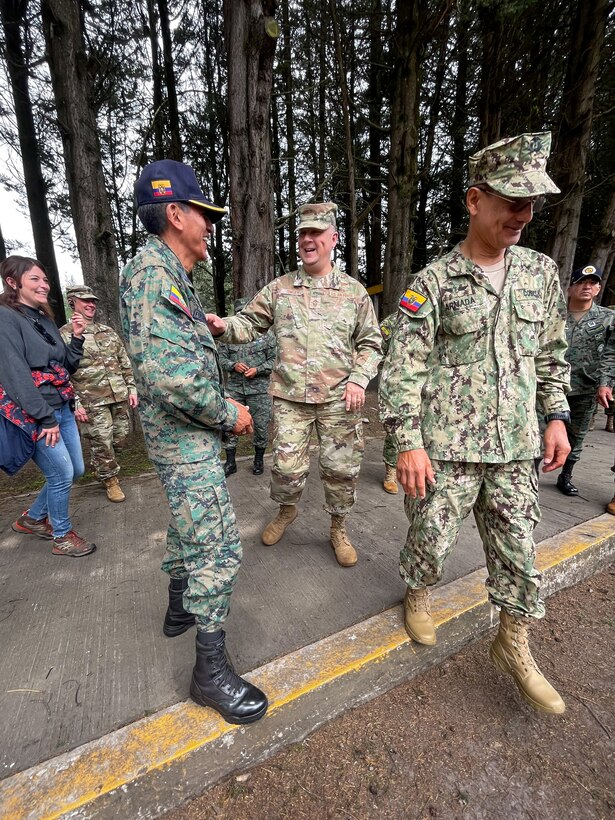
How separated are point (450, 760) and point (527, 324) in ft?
6.19

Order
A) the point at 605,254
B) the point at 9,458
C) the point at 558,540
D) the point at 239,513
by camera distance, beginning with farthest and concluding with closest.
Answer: the point at 605,254 < the point at 239,513 < the point at 558,540 < the point at 9,458

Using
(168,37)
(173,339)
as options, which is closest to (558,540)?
(173,339)

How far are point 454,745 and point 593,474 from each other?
3812 mm

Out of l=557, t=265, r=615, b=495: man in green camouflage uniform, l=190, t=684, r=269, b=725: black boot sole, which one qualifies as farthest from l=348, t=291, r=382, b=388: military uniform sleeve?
l=557, t=265, r=615, b=495: man in green camouflage uniform

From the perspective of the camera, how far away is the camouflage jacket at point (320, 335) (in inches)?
106

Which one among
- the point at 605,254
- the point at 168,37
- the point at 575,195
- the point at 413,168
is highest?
the point at 168,37

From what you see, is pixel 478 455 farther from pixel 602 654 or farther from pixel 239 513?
pixel 239 513

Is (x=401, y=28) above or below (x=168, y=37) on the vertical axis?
below

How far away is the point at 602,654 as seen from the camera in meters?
2.17

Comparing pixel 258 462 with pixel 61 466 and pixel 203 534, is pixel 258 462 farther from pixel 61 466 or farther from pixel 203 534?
pixel 203 534

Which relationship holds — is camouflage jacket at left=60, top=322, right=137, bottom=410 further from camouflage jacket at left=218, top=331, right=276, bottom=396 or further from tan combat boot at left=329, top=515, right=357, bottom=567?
tan combat boot at left=329, top=515, right=357, bottom=567

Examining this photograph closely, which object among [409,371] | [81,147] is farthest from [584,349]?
[81,147]

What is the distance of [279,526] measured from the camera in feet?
9.72

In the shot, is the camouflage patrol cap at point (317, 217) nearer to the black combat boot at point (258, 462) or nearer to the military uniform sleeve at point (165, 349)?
the military uniform sleeve at point (165, 349)
